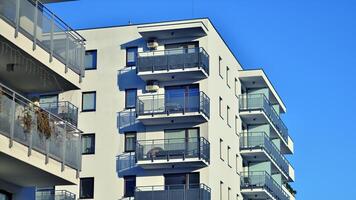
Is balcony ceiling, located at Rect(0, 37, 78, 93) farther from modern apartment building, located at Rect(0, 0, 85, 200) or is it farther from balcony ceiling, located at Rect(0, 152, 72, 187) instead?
balcony ceiling, located at Rect(0, 152, 72, 187)

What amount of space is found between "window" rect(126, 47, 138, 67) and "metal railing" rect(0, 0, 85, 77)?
28.6 meters

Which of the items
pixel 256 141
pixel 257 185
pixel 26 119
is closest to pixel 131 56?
pixel 256 141

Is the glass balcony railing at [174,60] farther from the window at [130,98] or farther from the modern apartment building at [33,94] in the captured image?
the modern apartment building at [33,94]

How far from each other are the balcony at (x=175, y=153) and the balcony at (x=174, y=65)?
13.0 ft

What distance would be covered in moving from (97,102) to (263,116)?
12884 millimetres

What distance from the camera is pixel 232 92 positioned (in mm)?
59281

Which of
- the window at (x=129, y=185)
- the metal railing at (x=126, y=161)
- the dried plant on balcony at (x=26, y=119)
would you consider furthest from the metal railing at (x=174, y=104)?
the dried plant on balcony at (x=26, y=119)

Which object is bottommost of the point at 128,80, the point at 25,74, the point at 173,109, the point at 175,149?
the point at 25,74

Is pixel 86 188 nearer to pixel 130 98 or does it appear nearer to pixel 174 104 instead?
pixel 130 98

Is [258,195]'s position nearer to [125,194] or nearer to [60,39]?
[125,194]

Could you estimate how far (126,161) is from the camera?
173ft

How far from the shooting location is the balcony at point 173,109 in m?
50.8

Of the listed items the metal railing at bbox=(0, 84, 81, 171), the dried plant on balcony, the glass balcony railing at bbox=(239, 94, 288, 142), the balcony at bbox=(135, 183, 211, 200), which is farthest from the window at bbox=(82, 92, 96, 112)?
the dried plant on balcony

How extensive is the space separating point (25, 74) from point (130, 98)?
30.1 m
